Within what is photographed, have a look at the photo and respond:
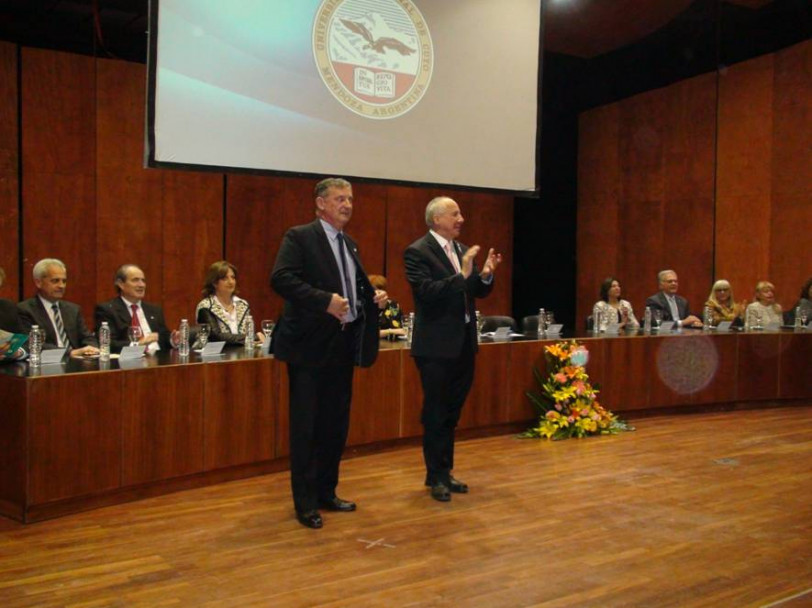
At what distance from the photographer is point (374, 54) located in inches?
221

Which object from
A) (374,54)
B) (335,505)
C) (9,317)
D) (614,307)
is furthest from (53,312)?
(614,307)

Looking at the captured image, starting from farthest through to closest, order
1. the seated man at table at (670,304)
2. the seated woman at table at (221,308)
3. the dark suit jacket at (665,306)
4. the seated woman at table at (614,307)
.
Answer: the dark suit jacket at (665,306)
the seated man at table at (670,304)
the seated woman at table at (614,307)
the seated woman at table at (221,308)

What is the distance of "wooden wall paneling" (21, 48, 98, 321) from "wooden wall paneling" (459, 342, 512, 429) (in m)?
3.56

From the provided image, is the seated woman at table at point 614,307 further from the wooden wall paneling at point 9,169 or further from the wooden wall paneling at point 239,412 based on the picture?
the wooden wall paneling at point 9,169

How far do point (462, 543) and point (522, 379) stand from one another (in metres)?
2.37

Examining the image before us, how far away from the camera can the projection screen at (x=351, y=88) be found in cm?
495

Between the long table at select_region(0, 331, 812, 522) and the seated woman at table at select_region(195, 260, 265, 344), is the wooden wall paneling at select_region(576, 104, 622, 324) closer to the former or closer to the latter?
the long table at select_region(0, 331, 812, 522)

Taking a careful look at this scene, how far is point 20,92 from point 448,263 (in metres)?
4.50

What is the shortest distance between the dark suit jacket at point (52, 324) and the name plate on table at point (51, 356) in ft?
1.45

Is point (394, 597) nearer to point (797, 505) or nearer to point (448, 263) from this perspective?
point (448, 263)

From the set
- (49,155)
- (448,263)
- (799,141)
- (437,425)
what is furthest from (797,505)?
(49,155)

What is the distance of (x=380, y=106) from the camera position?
5.72 metres

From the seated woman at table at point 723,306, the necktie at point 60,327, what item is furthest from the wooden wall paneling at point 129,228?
the seated woman at table at point 723,306

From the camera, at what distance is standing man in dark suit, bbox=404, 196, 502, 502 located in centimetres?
366
